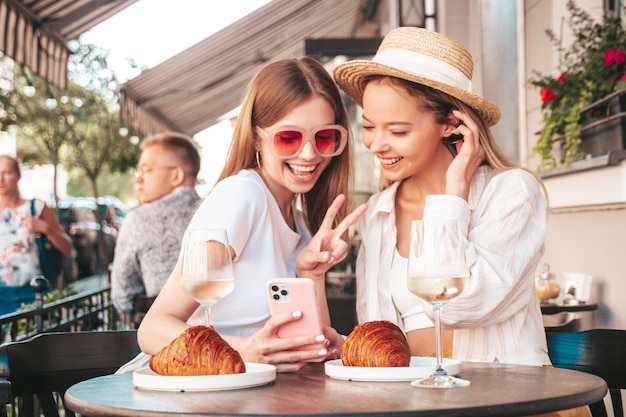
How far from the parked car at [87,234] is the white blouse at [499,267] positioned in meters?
17.0

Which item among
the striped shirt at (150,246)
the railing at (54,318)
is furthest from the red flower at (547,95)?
the railing at (54,318)

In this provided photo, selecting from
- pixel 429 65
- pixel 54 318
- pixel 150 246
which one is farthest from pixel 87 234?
pixel 429 65

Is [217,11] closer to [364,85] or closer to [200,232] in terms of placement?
[364,85]

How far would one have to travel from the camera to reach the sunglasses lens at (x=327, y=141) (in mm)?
2892

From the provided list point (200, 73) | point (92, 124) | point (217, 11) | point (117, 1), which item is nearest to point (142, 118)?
point (200, 73)

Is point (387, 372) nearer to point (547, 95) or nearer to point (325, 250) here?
point (325, 250)

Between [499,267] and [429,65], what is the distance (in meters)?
0.76

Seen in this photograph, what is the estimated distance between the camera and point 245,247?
281 cm

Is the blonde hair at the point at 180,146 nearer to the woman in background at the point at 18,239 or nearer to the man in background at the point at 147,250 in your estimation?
the man in background at the point at 147,250

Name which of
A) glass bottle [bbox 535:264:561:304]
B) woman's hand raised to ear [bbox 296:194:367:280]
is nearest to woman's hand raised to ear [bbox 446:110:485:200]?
woman's hand raised to ear [bbox 296:194:367:280]

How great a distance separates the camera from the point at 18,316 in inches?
164

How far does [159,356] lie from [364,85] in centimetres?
145

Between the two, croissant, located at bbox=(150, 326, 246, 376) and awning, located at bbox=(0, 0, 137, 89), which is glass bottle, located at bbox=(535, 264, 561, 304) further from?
awning, located at bbox=(0, 0, 137, 89)

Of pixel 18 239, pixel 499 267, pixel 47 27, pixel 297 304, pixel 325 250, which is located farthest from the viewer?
pixel 47 27
